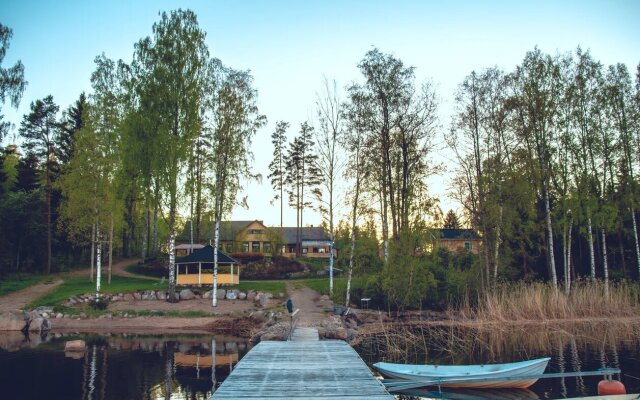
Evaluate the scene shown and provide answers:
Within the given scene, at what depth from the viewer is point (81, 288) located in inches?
1344

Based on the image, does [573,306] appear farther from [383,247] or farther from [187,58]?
[187,58]

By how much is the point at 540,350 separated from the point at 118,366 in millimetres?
14752

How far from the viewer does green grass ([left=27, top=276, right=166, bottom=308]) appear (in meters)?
31.0

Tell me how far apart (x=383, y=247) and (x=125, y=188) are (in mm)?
18060

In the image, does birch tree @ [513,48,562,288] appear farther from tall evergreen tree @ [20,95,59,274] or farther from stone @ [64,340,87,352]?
tall evergreen tree @ [20,95,59,274]

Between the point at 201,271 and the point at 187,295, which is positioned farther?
the point at 201,271

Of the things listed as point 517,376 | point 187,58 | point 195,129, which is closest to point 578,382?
point 517,376

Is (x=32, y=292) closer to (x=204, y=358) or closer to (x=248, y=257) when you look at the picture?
(x=248, y=257)

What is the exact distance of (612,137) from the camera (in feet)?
101

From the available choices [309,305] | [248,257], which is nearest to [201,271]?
[309,305]

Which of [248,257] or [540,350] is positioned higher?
[248,257]

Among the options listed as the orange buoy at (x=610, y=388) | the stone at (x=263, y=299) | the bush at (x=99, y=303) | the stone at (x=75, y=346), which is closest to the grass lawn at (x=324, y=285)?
the stone at (x=263, y=299)

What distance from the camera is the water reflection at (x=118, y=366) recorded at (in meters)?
12.8

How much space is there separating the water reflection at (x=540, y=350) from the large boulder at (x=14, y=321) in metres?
19.0
